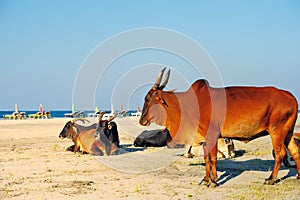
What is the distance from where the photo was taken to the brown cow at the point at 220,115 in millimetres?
10398

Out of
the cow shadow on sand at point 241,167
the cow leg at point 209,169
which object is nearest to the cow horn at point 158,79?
the cow leg at point 209,169

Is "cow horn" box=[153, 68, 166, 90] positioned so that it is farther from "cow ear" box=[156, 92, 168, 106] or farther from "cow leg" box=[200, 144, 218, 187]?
"cow leg" box=[200, 144, 218, 187]

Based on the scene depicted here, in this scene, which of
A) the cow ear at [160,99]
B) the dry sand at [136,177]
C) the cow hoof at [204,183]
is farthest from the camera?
the cow ear at [160,99]

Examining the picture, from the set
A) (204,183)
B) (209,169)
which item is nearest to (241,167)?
(209,169)

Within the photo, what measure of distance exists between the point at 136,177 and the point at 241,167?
3.40 metres

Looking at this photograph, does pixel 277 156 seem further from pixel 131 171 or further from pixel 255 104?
pixel 131 171

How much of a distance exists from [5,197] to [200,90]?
17.1ft

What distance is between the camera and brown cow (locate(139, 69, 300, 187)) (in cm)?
1040

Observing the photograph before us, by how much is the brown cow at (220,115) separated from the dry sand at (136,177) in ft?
2.22

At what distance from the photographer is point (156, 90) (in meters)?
10.7

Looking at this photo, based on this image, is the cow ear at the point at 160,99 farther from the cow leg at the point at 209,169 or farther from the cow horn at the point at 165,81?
the cow leg at the point at 209,169

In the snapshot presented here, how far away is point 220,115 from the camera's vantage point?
1052 centimetres

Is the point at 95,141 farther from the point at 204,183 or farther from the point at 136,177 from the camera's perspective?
the point at 204,183

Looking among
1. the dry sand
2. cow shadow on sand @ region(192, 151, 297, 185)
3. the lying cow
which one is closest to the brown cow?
the dry sand
